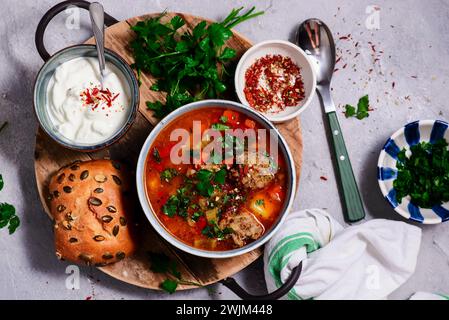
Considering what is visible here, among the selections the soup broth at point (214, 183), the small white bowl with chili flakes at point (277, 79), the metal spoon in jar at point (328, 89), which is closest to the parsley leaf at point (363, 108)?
the metal spoon in jar at point (328, 89)

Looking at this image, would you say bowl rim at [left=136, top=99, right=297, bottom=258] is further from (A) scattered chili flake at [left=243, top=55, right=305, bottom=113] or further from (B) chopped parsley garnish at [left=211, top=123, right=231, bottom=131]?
(A) scattered chili flake at [left=243, top=55, right=305, bottom=113]

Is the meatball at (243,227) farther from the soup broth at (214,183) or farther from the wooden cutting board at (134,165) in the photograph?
the wooden cutting board at (134,165)

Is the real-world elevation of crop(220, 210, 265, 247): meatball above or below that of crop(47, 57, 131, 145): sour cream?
below

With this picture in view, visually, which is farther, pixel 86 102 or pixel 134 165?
pixel 134 165

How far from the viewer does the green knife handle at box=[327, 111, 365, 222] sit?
Answer: 309 cm

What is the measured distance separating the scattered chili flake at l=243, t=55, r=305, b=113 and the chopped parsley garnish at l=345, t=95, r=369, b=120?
1.35 ft

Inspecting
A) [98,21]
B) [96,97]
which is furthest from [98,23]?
[96,97]

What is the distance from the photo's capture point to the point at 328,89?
3.11m

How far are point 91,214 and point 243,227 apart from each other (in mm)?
769

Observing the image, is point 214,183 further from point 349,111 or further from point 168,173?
point 349,111

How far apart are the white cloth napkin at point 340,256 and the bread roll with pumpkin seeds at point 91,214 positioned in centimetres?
86

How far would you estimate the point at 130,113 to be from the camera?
8.46 ft

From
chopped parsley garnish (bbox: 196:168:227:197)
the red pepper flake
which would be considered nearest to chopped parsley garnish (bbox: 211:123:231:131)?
chopped parsley garnish (bbox: 196:168:227:197)

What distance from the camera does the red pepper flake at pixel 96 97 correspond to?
259 cm
